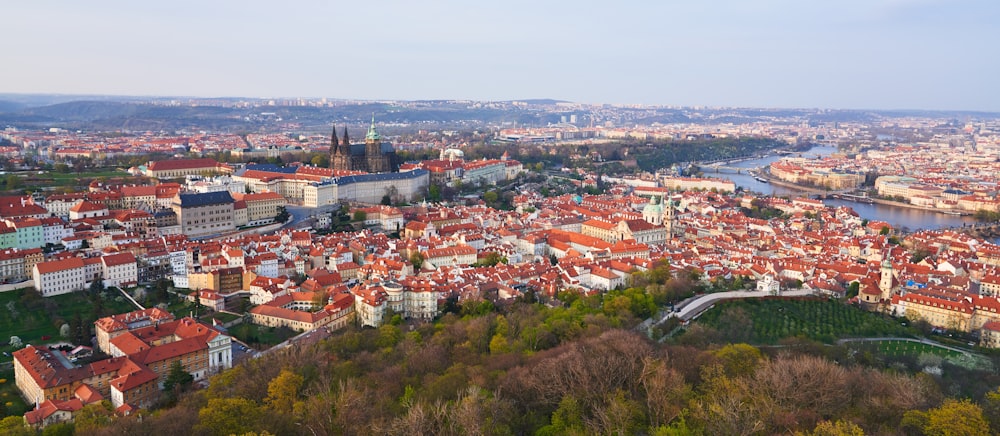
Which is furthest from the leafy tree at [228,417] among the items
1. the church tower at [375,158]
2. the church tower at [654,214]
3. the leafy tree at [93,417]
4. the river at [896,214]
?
the river at [896,214]

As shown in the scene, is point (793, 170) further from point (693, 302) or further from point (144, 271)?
point (144, 271)

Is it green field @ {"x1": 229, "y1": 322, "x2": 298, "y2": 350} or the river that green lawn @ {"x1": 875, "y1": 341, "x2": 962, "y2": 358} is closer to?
green field @ {"x1": 229, "y1": 322, "x2": 298, "y2": 350}

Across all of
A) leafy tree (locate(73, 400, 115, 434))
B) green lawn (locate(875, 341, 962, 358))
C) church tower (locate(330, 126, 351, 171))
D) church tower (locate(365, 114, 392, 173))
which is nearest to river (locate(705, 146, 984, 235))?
green lawn (locate(875, 341, 962, 358))

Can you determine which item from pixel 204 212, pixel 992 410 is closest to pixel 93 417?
pixel 992 410

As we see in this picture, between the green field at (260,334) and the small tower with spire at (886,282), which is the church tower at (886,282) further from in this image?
the green field at (260,334)

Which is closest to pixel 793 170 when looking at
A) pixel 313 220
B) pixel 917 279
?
pixel 917 279

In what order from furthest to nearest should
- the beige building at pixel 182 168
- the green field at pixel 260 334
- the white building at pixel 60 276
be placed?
the beige building at pixel 182 168
the white building at pixel 60 276
the green field at pixel 260 334

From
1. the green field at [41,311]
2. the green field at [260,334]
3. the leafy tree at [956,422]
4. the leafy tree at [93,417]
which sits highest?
the leafy tree at [956,422]
